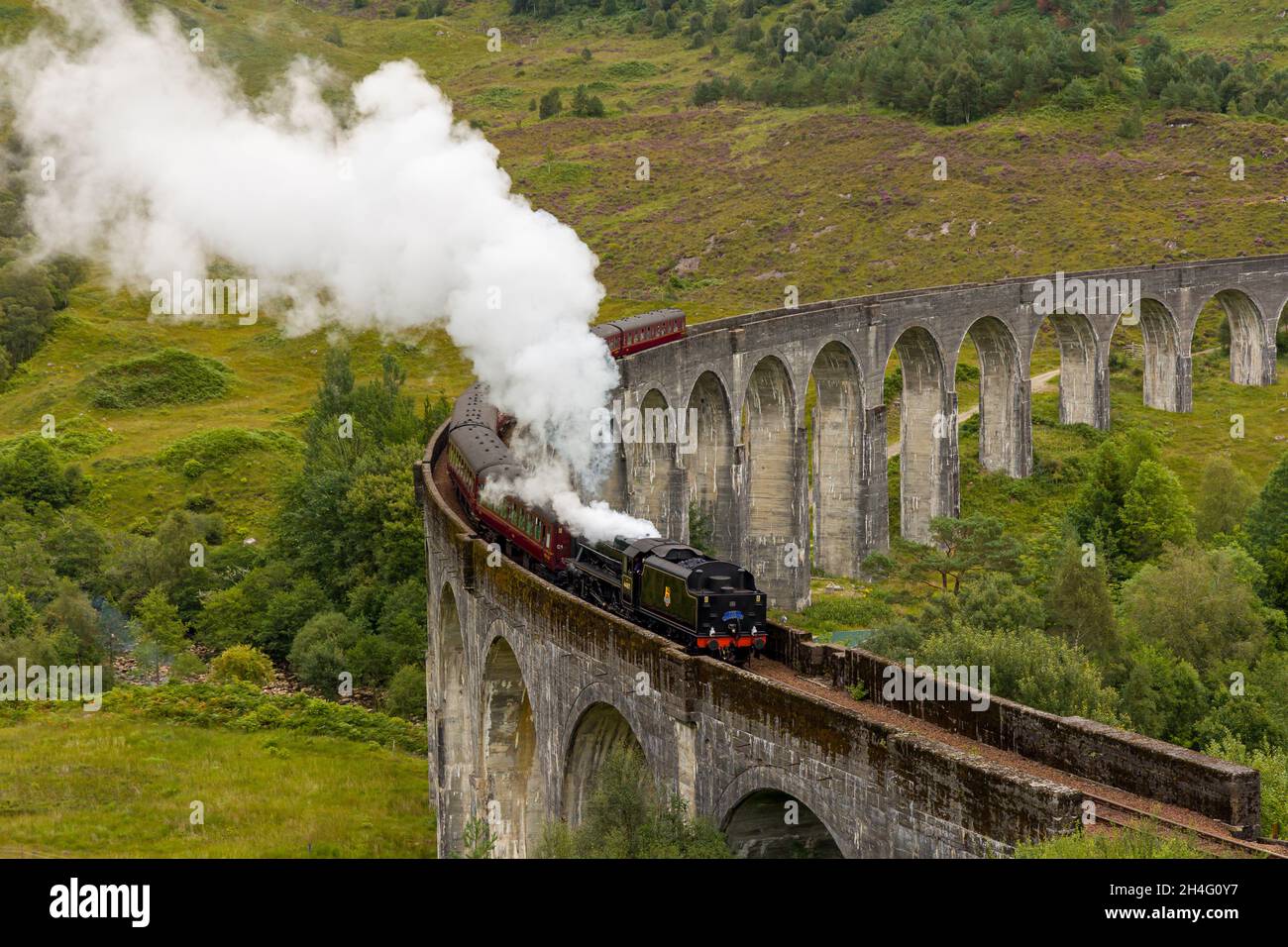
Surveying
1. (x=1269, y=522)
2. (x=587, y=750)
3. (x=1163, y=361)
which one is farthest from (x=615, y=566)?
(x=1163, y=361)

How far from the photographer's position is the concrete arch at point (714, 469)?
61.1 metres

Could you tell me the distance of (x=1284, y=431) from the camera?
83.9 m

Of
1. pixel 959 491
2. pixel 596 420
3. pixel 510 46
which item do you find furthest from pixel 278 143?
pixel 510 46

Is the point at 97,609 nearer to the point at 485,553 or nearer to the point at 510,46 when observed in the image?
the point at 485,553

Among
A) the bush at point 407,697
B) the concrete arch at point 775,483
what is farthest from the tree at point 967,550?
the bush at point 407,697

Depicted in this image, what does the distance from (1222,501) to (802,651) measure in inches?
1675

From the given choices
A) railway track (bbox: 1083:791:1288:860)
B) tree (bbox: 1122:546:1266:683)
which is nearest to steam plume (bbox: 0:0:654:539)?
railway track (bbox: 1083:791:1288:860)

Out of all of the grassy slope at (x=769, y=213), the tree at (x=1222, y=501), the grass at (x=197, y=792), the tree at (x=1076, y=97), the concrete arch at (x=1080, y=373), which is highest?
the tree at (x=1076, y=97)

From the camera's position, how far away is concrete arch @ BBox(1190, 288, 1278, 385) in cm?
9082

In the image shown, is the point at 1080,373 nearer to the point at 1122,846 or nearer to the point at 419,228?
the point at 419,228

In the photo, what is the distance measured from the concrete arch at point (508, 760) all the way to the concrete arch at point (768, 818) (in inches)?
495

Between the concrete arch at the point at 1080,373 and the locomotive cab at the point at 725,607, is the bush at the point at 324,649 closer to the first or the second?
the locomotive cab at the point at 725,607

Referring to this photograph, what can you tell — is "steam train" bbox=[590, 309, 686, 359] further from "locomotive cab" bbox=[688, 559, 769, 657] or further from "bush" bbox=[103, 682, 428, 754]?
"locomotive cab" bbox=[688, 559, 769, 657]

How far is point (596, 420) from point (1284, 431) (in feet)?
171
